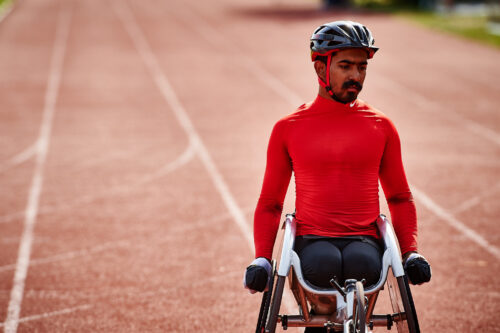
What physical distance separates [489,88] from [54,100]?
10.3 m

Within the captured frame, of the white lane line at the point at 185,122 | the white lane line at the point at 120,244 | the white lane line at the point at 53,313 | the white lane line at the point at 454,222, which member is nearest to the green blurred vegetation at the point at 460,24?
the white lane line at the point at 185,122

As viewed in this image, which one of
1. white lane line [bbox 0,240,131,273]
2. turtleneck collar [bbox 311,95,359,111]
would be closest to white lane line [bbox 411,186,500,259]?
white lane line [bbox 0,240,131,273]

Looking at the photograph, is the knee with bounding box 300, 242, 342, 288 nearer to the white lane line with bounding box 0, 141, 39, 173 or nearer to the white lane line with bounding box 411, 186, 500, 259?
the white lane line with bounding box 411, 186, 500, 259

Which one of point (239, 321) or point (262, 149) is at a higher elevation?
point (239, 321)

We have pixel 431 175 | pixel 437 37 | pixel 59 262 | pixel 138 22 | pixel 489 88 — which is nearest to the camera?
pixel 59 262

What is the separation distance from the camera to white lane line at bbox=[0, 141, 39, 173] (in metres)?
10.2

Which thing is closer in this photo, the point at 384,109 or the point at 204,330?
the point at 204,330

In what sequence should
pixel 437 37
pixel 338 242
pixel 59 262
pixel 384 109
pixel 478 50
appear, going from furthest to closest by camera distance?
1. pixel 437 37
2. pixel 478 50
3. pixel 384 109
4. pixel 59 262
5. pixel 338 242

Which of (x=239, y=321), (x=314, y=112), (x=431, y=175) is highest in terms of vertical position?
(x=314, y=112)

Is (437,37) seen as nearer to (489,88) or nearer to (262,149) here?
(489,88)

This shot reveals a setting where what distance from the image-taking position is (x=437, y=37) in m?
26.8

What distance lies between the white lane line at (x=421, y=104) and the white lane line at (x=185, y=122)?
7.58 ft

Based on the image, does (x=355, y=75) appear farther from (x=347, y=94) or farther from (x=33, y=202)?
(x=33, y=202)

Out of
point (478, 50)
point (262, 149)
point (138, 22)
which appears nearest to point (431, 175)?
point (262, 149)
